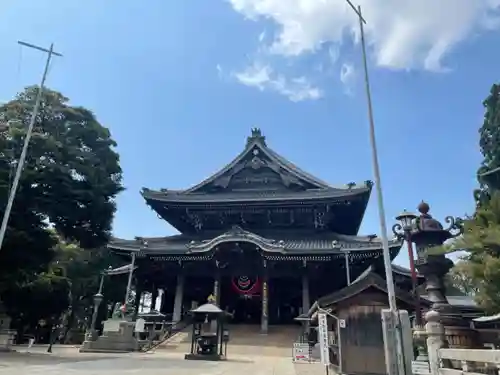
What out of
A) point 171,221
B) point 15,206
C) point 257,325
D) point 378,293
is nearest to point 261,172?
point 171,221

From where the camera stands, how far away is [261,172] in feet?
103

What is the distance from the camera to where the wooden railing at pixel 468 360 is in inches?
193

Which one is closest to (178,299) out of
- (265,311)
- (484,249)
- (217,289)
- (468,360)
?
(217,289)

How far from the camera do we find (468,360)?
5641 mm

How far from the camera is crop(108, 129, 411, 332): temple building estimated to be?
24781 mm

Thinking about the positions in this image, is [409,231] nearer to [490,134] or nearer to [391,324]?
[391,324]

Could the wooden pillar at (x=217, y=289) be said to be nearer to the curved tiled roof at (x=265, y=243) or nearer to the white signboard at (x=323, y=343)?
the curved tiled roof at (x=265, y=243)

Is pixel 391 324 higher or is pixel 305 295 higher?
pixel 305 295

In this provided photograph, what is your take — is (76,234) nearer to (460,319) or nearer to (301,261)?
(301,261)

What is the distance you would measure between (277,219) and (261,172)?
13.6ft

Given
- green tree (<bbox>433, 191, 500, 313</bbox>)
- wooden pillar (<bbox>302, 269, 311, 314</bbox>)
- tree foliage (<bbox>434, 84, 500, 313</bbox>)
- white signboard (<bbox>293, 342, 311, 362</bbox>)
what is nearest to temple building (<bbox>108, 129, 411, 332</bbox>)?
wooden pillar (<bbox>302, 269, 311, 314</bbox>)

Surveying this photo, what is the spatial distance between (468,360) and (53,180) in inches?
613

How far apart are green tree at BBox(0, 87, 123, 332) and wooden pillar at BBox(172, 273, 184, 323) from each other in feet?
27.6

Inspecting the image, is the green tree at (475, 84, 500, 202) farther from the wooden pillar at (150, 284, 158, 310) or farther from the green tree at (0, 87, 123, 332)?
the wooden pillar at (150, 284, 158, 310)
